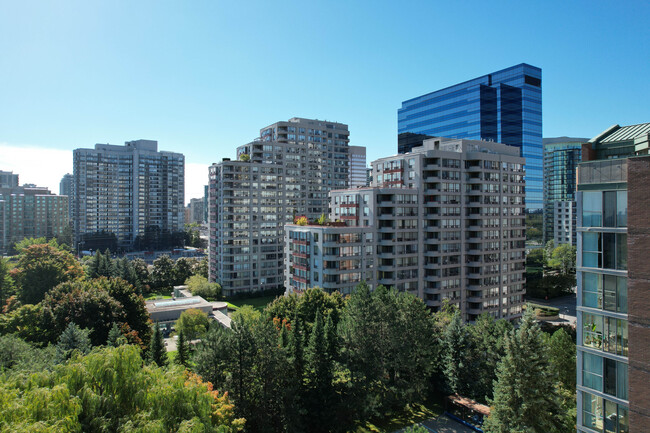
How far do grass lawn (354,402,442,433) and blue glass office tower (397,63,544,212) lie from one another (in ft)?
313

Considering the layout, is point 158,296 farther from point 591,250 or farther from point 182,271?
point 591,250

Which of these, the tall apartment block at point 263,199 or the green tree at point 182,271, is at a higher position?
the tall apartment block at point 263,199

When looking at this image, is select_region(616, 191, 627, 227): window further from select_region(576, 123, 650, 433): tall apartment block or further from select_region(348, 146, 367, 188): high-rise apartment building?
select_region(348, 146, 367, 188): high-rise apartment building

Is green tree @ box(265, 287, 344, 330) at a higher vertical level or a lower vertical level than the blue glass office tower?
lower

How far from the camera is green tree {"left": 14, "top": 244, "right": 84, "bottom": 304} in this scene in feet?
267

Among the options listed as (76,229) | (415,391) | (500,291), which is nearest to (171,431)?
(415,391)

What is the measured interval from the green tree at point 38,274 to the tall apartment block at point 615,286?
90.4 metres

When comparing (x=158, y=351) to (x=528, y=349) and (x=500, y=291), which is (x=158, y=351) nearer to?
(x=528, y=349)

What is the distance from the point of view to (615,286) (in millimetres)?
22219

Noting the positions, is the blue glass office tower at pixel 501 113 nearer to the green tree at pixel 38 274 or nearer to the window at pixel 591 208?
the window at pixel 591 208

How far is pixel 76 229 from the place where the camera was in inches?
7426

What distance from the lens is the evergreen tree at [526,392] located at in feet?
106

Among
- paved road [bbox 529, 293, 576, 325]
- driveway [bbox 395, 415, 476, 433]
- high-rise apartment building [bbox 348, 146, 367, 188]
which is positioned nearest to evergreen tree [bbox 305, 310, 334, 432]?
driveway [bbox 395, 415, 476, 433]

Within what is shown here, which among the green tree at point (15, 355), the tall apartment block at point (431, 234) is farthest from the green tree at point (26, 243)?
the tall apartment block at point (431, 234)
